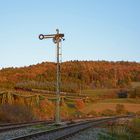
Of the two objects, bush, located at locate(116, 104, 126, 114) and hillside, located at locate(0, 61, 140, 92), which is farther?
hillside, located at locate(0, 61, 140, 92)

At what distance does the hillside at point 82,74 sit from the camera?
109 meters

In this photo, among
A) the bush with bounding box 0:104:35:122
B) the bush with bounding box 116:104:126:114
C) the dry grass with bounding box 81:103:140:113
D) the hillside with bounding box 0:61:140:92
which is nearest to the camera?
the bush with bounding box 0:104:35:122

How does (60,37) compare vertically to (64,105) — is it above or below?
above

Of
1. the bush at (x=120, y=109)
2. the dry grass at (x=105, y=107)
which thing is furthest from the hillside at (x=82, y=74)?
the bush at (x=120, y=109)

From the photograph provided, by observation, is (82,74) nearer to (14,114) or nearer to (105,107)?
(105,107)

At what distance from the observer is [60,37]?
39125 millimetres

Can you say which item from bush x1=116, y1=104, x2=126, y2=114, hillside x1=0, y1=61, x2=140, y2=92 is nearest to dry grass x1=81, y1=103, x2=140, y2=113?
bush x1=116, y1=104, x2=126, y2=114

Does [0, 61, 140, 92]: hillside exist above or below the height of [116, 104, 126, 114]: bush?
above

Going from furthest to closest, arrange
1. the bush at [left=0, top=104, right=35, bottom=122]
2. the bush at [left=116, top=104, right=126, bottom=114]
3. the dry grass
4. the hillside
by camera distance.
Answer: the hillside → the bush at [left=116, top=104, right=126, bottom=114] → the dry grass → the bush at [left=0, top=104, right=35, bottom=122]

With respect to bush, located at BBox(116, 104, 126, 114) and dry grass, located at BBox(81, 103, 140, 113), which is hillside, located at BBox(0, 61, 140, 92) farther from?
bush, located at BBox(116, 104, 126, 114)

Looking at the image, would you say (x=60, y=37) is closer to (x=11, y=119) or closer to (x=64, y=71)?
(x=11, y=119)

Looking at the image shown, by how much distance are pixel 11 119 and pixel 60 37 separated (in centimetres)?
813

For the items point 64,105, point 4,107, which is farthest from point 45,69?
point 4,107

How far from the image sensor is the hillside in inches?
4306
